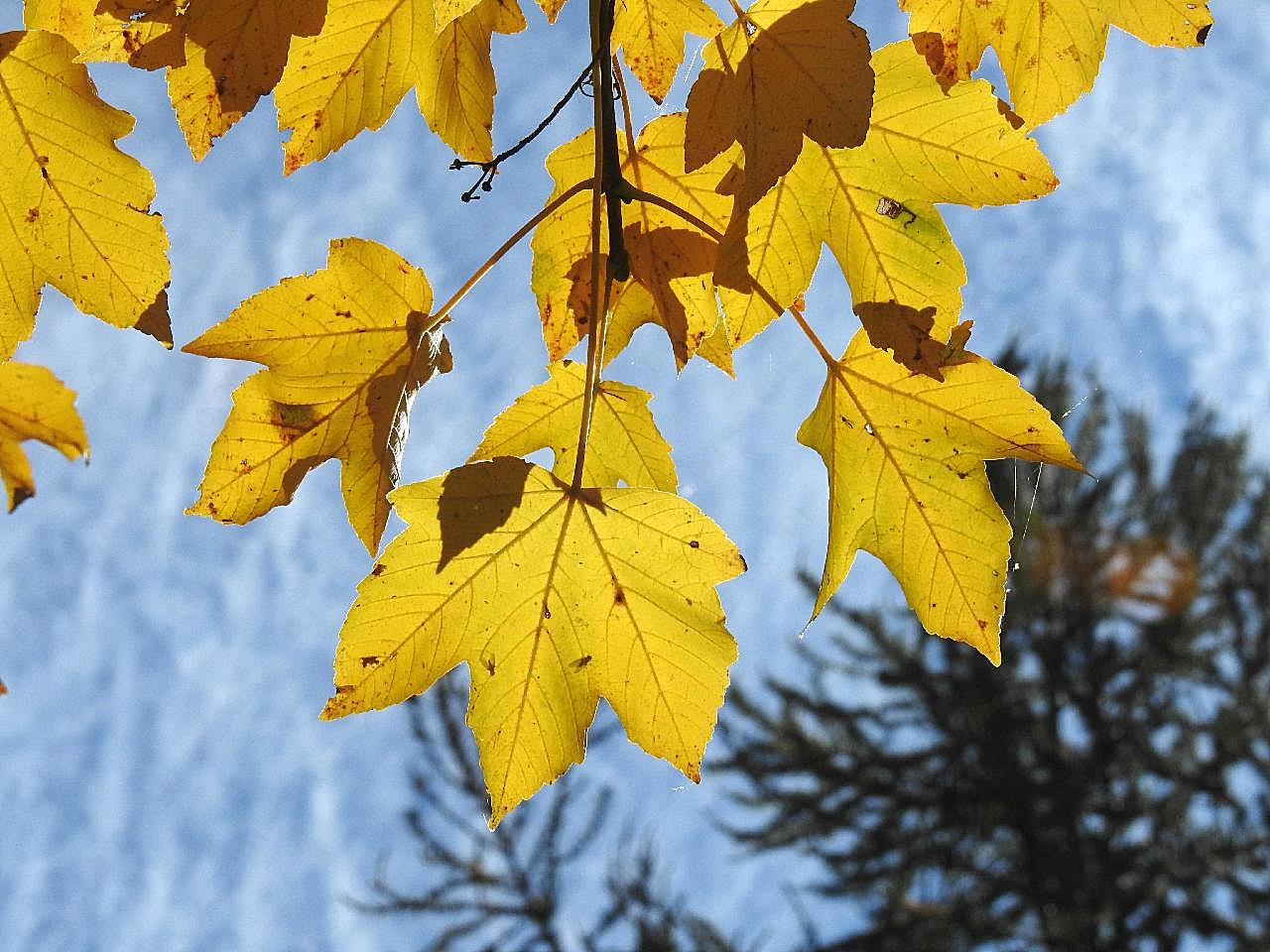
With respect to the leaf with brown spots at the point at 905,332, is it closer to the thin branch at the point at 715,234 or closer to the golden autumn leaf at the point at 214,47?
the thin branch at the point at 715,234

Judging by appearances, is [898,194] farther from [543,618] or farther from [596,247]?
[543,618]

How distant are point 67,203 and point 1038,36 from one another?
524 mm

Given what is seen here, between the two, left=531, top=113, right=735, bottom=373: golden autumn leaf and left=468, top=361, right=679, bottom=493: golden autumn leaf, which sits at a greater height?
left=531, top=113, right=735, bottom=373: golden autumn leaf

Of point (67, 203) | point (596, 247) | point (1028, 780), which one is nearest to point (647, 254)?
point (596, 247)

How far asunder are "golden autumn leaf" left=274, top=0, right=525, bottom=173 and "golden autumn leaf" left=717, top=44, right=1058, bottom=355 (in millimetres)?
→ 184

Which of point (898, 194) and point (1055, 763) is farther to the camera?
point (1055, 763)

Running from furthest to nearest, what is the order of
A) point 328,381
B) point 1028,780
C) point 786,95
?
point 1028,780, point 328,381, point 786,95

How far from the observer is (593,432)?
2.19ft

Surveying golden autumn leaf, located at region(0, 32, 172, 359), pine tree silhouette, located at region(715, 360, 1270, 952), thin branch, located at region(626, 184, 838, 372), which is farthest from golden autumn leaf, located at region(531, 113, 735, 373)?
pine tree silhouette, located at region(715, 360, 1270, 952)

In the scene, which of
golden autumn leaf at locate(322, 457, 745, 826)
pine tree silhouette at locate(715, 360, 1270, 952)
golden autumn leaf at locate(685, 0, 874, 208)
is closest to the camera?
golden autumn leaf at locate(685, 0, 874, 208)

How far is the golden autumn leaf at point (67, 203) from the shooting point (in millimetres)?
496

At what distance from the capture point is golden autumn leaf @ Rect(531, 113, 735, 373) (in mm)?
603

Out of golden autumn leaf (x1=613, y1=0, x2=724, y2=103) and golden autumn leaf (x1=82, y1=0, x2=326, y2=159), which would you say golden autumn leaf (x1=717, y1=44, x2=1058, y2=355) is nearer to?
golden autumn leaf (x1=613, y1=0, x2=724, y2=103)

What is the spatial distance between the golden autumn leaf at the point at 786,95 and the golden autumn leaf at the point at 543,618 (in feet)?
0.67
